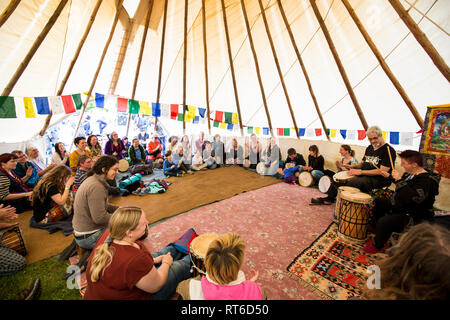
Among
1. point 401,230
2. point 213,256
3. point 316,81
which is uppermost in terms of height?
point 316,81

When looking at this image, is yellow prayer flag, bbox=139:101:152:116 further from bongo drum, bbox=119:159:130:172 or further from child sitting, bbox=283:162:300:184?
child sitting, bbox=283:162:300:184

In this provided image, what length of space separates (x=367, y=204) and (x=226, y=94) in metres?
5.44

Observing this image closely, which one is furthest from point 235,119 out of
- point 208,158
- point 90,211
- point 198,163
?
point 90,211

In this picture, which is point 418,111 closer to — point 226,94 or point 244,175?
point 244,175

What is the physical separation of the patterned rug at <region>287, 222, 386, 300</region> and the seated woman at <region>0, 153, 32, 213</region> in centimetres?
382

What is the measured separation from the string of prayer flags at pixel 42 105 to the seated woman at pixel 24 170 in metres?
1.20

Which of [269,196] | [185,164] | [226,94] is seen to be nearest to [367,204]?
[269,196]

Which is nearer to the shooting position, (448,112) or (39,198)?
(39,198)

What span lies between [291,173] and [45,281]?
4.81 meters

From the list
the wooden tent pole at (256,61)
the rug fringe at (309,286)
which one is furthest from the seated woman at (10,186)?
the wooden tent pole at (256,61)

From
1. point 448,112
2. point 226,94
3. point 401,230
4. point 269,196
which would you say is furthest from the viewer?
point 226,94

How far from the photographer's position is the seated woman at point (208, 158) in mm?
6535

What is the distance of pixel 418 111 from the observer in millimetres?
3564
